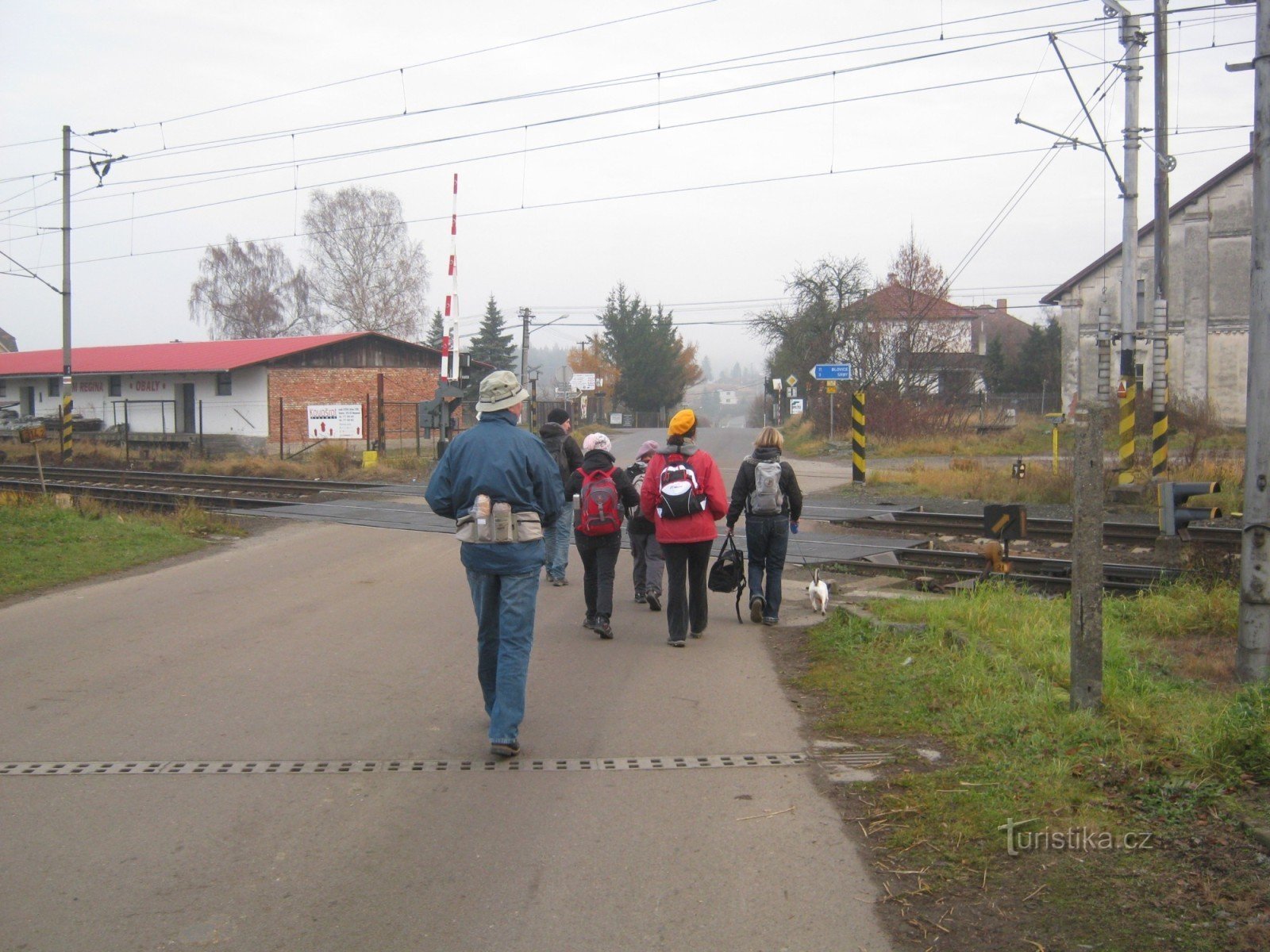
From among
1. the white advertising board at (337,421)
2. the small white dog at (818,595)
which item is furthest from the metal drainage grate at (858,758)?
the white advertising board at (337,421)

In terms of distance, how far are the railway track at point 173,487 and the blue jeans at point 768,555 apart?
45.0ft

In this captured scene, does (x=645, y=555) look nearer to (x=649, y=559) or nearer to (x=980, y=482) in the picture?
(x=649, y=559)

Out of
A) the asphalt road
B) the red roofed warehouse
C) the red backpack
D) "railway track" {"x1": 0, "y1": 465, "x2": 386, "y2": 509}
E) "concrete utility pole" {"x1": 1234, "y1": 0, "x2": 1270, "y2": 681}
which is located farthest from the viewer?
the red roofed warehouse

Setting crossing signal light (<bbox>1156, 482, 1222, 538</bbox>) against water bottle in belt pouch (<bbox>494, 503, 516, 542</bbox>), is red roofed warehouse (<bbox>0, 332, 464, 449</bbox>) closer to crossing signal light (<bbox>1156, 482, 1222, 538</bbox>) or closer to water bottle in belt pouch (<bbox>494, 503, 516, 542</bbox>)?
crossing signal light (<bbox>1156, 482, 1222, 538</bbox>)

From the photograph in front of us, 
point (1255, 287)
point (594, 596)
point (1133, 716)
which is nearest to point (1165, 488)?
point (1255, 287)

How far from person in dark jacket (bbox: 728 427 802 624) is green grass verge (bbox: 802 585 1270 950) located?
108 cm

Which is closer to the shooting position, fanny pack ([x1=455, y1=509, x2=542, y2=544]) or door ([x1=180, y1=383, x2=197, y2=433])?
fanny pack ([x1=455, y1=509, x2=542, y2=544])

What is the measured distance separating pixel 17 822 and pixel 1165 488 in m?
8.35

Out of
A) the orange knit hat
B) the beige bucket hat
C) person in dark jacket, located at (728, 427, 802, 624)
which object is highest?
the beige bucket hat

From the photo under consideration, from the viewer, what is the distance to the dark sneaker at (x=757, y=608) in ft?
30.8

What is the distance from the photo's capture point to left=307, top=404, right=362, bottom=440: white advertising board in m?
34.6

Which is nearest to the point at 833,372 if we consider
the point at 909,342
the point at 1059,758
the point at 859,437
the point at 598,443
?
the point at 859,437

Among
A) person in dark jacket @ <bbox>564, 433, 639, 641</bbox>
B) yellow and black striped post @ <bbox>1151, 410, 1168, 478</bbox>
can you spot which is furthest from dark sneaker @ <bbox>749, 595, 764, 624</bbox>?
yellow and black striped post @ <bbox>1151, 410, 1168, 478</bbox>

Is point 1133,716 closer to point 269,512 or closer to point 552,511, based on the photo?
point 552,511
